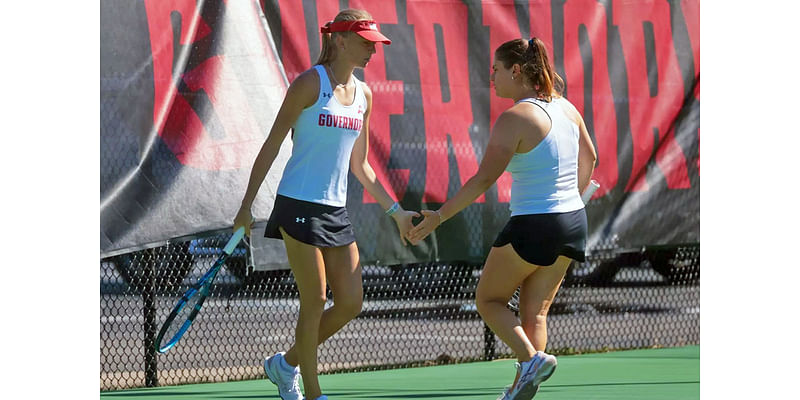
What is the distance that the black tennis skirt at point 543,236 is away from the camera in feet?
17.1

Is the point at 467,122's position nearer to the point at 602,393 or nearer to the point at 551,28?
the point at 551,28

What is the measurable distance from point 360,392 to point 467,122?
2.06m

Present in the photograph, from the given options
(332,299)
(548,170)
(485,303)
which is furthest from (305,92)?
(332,299)

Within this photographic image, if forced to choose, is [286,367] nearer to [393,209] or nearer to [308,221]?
[308,221]

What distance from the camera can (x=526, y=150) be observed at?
520 centimetres

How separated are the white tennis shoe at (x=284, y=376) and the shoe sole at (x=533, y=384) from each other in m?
0.97

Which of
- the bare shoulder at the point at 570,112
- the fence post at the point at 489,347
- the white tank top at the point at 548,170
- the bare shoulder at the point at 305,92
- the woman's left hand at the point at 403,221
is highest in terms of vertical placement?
the bare shoulder at the point at 305,92

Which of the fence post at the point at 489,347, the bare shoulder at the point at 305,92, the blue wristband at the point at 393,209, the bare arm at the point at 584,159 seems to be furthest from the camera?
the fence post at the point at 489,347

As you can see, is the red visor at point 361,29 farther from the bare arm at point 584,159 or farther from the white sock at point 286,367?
the white sock at point 286,367

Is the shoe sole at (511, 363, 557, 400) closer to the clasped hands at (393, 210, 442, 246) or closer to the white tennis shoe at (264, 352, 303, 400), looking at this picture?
the clasped hands at (393, 210, 442, 246)

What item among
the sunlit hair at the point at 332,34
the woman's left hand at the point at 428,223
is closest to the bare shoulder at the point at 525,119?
the woman's left hand at the point at 428,223

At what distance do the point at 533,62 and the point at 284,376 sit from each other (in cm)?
175

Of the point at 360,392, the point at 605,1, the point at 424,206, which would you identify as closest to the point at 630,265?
the point at 605,1

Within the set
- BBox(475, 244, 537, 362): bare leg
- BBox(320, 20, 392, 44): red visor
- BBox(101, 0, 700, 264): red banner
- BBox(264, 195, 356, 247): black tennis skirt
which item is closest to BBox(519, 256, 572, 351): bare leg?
BBox(475, 244, 537, 362): bare leg
